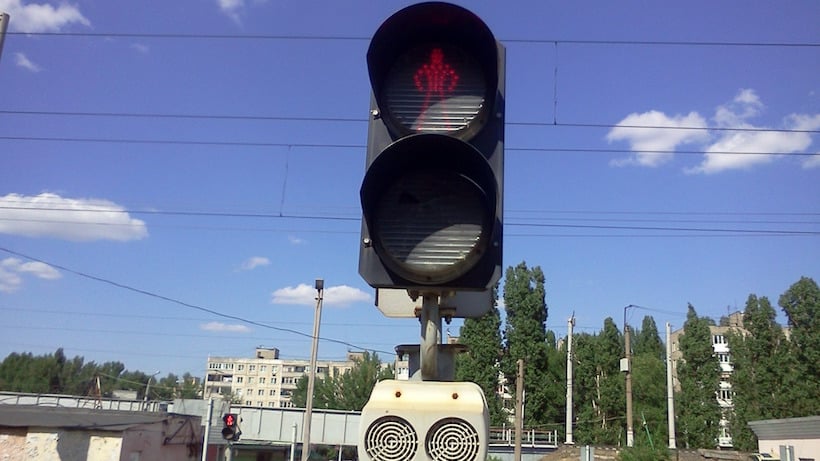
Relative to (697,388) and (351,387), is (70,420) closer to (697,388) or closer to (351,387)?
(697,388)

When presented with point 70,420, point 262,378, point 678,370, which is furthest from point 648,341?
point 262,378

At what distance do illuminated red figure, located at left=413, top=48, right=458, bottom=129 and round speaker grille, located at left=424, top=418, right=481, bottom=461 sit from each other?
1.05m

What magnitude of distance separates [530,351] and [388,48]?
48.7m

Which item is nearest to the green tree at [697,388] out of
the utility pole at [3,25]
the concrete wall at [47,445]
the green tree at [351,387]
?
the green tree at [351,387]

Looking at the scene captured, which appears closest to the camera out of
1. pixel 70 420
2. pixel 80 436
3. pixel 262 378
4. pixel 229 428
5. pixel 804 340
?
pixel 229 428

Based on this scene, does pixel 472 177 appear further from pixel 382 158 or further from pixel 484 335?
pixel 484 335

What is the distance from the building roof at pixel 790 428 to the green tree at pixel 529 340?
66.6 feet

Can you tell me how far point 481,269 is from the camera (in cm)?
211

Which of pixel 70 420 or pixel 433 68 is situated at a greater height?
pixel 433 68

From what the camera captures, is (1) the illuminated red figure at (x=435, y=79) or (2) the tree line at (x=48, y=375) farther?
(2) the tree line at (x=48, y=375)

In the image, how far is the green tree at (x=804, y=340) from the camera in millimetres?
43312

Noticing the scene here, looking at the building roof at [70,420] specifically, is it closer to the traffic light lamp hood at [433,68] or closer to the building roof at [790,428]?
the traffic light lamp hood at [433,68]

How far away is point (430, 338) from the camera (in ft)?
7.06

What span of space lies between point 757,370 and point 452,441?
50.9 metres
